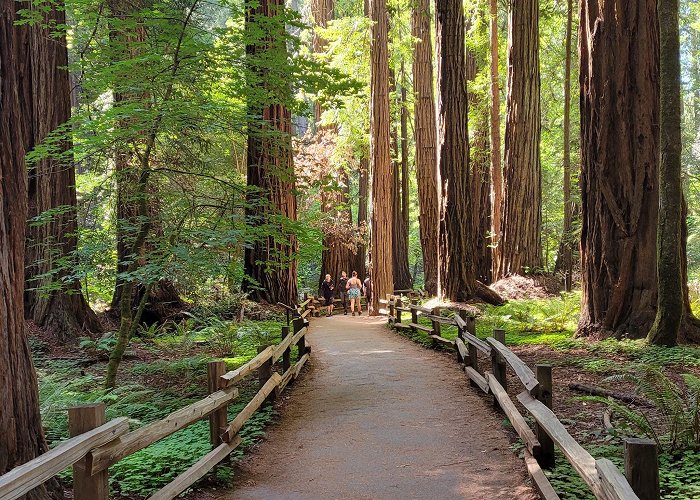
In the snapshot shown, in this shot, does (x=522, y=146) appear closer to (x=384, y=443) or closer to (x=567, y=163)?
(x=567, y=163)

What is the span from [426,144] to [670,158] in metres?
15.6

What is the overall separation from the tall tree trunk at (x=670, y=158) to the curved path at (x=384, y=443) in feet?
10.7

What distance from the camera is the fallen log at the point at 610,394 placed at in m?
6.78

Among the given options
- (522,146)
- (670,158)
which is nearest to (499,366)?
(670,158)

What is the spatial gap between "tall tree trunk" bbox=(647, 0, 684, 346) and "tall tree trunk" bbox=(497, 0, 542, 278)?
8294 mm

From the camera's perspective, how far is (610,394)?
6949 mm

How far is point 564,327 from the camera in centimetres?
1202

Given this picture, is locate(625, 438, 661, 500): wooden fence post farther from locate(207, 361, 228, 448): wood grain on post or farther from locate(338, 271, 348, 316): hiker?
locate(338, 271, 348, 316): hiker

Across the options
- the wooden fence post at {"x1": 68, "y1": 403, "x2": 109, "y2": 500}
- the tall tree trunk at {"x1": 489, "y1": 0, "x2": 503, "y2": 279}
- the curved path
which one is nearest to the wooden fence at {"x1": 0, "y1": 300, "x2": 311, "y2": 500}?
the wooden fence post at {"x1": 68, "y1": 403, "x2": 109, "y2": 500}

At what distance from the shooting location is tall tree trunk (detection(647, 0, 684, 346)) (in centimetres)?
836

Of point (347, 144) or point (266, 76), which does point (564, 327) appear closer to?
point (266, 76)

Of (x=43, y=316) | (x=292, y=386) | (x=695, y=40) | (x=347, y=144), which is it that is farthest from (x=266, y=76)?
(x=695, y=40)

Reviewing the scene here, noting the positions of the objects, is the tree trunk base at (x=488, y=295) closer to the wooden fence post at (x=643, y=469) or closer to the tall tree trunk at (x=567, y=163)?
the tall tree trunk at (x=567, y=163)

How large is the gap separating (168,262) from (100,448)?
12.4 ft
